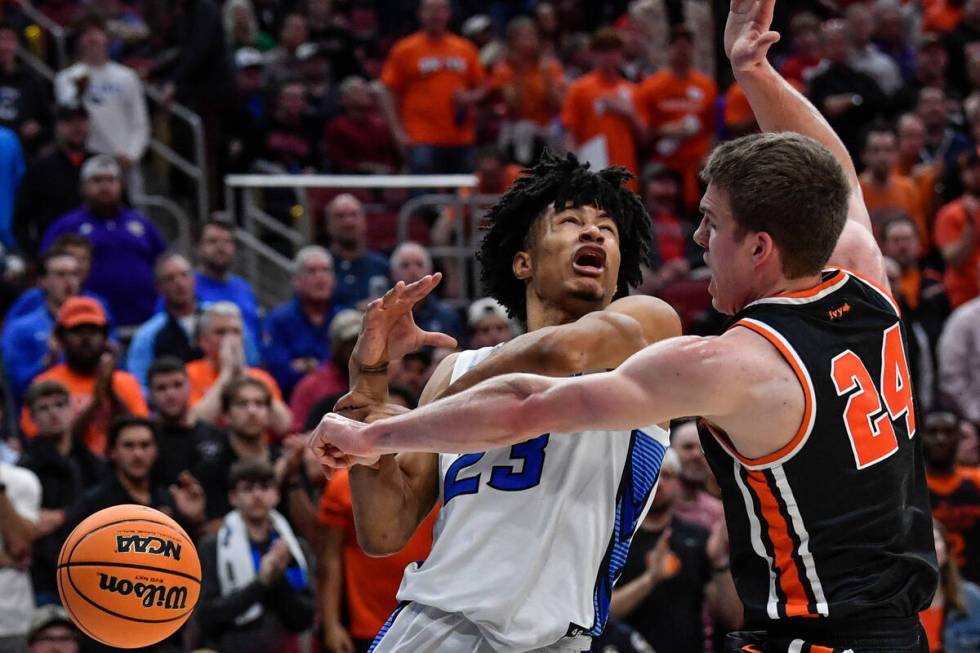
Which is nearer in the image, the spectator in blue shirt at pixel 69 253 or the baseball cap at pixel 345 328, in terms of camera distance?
the baseball cap at pixel 345 328

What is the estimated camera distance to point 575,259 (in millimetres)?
5156

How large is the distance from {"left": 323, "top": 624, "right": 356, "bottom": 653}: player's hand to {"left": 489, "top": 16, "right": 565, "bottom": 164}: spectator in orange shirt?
6551mm

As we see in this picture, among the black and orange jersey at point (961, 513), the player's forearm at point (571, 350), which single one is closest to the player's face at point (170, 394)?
the black and orange jersey at point (961, 513)

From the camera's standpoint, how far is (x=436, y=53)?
48.9 feet

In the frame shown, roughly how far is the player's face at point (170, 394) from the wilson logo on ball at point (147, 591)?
167 inches

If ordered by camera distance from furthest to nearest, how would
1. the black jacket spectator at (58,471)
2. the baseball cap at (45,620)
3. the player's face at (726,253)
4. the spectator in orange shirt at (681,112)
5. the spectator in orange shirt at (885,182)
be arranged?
the spectator in orange shirt at (681,112) < the spectator in orange shirt at (885,182) < the black jacket spectator at (58,471) < the baseball cap at (45,620) < the player's face at (726,253)

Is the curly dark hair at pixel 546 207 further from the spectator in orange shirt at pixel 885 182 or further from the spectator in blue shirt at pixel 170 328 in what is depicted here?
the spectator in orange shirt at pixel 885 182

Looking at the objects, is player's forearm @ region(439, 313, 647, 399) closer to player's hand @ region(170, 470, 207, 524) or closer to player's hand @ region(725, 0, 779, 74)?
player's hand @ region(725, 0, 779, 74)

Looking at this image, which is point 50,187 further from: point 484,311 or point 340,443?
point 340,443

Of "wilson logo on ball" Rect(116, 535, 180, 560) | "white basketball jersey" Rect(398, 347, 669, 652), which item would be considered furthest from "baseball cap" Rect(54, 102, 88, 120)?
"white basketball jersey" Rect(398, 347, 669, 652)

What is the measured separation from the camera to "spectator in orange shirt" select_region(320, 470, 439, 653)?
29.5 feet

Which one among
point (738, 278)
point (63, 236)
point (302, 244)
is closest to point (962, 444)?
point (302, 244)

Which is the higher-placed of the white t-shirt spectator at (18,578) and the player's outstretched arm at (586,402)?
the player's outstretched arm at (586,402)

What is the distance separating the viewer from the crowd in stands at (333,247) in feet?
30.0
